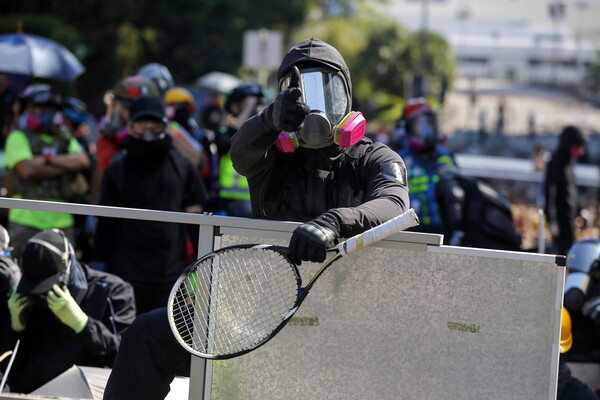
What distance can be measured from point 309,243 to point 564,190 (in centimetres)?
796

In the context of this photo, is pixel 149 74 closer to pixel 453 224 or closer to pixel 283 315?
pixel 453 224

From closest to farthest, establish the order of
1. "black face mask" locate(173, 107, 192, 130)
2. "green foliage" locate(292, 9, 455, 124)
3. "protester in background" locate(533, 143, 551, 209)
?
"black face mask" locate(173, 107, 192, 130)
"protester in background" locate(533, 143, 551, 209)
"green foliage" locate(292, 9, 455, 124)

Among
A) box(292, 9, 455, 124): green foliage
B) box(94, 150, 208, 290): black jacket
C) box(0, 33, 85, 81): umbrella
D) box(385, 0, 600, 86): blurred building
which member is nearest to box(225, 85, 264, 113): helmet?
box(94, 150, 208, 290): black jacket

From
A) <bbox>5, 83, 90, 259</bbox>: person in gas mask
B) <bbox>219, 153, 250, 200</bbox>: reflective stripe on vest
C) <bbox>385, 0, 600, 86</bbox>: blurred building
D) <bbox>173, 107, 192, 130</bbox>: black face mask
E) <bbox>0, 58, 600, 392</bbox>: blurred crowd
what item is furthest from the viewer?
<bbox>385, 0, 600, 86</bbox>: blurred building

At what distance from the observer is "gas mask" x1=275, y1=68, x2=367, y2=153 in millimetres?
3404

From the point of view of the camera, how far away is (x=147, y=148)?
19.4 feet

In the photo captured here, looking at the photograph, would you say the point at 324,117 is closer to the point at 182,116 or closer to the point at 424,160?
the point at 424,160

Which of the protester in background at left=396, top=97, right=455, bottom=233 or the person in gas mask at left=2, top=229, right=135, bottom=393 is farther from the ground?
the protester in background at left=396, top=97, right=455, bottom=233

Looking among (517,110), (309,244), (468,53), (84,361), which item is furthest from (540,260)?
(468,53)

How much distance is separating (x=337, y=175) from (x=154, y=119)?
2.63m

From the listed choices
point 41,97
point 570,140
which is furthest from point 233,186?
point 570,140

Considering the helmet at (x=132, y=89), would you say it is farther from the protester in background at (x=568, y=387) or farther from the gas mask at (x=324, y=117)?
the protester in background at (x=568, y=387)

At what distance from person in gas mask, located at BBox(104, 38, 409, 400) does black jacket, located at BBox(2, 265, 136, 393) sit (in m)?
1.20

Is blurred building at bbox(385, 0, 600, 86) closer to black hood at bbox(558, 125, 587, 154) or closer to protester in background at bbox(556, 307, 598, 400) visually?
black hood at bbox(558, 125, 587, 154)
